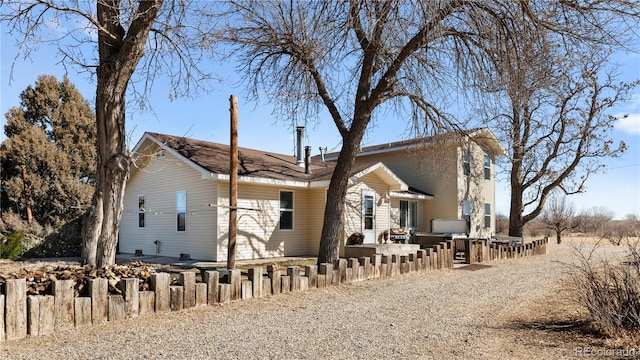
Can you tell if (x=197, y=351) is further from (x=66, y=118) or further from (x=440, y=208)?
(x=66, y=118)

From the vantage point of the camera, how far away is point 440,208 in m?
22.0

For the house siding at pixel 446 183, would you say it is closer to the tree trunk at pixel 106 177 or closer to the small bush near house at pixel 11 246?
the tree trunk at pixel 106 177

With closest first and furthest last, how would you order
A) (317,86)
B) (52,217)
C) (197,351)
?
1. (197,351)
2. (317,86)
3. (52,217)

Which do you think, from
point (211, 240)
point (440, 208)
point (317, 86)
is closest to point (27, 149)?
point (211, 240)

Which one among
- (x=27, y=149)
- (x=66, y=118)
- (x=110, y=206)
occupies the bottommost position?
(x=110, y=206)

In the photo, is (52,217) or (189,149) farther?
(52,217)

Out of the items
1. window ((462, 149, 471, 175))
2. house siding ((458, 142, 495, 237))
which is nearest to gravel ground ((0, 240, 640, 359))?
house siding ((458, 142, 495, 237))

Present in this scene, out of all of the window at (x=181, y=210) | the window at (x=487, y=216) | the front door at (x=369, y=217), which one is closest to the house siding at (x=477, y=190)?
the window at (x=487, y=216)

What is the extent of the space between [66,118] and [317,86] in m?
18.0

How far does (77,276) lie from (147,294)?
996 millimetres

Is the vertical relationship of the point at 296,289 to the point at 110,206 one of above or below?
below

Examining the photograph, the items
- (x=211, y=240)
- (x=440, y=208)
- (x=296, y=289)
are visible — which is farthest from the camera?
(x=440, y=208)

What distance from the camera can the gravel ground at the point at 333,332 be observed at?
492cm

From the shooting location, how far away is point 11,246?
1691 centimetres
